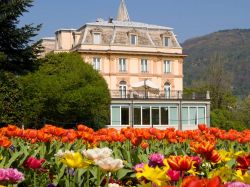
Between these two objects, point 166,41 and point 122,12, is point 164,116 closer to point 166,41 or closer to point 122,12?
point 166,41

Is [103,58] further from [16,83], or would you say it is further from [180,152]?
[180,152]

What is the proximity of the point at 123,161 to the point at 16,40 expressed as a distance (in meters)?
20.5

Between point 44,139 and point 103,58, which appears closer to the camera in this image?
point 44,139

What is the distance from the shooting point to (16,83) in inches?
1008

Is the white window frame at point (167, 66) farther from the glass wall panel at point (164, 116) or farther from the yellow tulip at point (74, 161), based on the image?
the yellow tulip at point (74, 161)

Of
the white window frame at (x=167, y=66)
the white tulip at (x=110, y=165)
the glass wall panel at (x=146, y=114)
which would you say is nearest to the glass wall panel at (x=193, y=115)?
the glass wall panel at (x=146, y=114)

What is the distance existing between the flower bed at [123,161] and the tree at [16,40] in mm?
16148

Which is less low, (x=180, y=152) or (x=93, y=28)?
(x=93, y=28)

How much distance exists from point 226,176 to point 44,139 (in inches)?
148

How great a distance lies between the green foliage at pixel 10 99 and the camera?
24.5m

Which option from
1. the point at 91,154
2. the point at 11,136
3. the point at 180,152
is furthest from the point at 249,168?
the point at 11,136

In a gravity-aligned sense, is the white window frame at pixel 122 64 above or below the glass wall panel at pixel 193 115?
above

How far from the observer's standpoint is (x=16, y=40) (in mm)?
25484

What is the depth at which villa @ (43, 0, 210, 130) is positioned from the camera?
1975 inches
